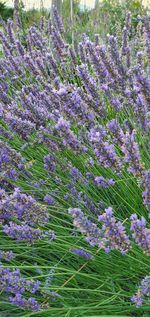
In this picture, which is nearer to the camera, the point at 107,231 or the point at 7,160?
the point at 107,231

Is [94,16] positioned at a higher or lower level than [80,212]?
higher

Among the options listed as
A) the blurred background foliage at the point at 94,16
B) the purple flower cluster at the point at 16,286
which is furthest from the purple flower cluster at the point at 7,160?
the blurred background foliage at the point at 94,16

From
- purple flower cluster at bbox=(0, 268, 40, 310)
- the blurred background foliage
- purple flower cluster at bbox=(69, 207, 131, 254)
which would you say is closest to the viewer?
purple flower cluster at bbox=(69, 207, 131, 254)

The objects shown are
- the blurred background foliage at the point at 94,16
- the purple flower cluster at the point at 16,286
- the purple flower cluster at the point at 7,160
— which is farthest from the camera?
the blurred background foliage at the point at 94,16

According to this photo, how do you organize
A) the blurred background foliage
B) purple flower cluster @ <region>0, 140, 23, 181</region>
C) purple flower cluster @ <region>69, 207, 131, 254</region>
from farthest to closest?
the blurred background foliage, purple flower cluster @ <region>0, 140, 23, 181</region>, purple flower cluster @ <region>69, 207, 131, 254</region>

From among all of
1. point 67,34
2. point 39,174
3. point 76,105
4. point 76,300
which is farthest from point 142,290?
point 67,34

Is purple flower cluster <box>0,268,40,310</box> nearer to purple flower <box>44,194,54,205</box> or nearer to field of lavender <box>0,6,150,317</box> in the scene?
field of lavender <box>0,6,150,317</box>

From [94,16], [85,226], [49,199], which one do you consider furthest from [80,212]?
[94,16]

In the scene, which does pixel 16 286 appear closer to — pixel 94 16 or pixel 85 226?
pixel 85 226

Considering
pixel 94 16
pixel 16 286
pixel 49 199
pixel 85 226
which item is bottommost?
pixel 16 286

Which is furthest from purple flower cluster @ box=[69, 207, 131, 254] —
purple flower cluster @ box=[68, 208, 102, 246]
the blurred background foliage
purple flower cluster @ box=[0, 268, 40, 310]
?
the blurred background foliage

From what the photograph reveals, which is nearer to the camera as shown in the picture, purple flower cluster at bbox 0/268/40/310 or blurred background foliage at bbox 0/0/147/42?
purple flower cluster at bbox 0/268/40/310

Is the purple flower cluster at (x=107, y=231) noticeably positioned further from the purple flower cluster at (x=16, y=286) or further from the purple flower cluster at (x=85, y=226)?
the purple flower cluster at (x=16, y=286)
